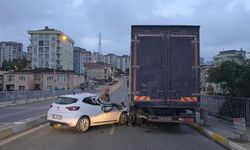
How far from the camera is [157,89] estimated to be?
1358cm

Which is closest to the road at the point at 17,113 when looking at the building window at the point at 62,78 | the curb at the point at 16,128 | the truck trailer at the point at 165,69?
the curb at the point at 16,128

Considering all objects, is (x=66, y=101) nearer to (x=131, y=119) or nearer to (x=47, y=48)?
(x=131, y=119)

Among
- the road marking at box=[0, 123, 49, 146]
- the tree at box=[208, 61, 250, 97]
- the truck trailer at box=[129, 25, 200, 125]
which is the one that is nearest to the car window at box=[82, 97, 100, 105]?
the truck trailer at box=[129, 25, 200, 125]

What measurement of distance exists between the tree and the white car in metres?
6.11

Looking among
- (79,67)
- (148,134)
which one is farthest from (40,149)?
(79,67)

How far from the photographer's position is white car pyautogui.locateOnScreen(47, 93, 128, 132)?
13367mm

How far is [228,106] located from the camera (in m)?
17.3

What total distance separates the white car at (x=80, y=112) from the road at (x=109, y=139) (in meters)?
0.35

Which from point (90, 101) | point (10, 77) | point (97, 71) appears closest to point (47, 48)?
point (10, 77)

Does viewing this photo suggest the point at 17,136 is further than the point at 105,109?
No

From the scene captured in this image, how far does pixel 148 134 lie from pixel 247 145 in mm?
4050

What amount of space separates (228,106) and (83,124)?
7.68 meters

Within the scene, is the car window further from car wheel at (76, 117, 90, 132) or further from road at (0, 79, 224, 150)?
road at (0, 79, 224, 150)

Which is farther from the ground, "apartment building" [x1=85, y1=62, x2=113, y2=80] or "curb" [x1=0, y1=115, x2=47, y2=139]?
"apartment building" [x1=85, y1=62, x2=113, y2=80]
